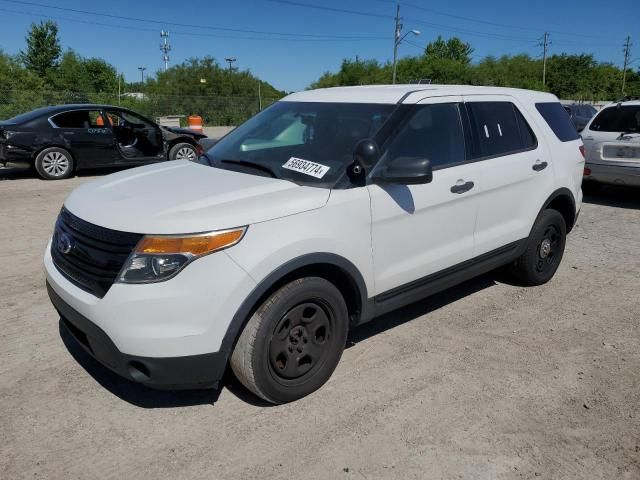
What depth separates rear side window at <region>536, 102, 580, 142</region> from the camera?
4.86 meters

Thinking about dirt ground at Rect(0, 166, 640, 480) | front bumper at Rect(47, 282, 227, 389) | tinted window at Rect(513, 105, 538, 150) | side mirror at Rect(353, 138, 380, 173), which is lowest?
dirt ground at Rect(0, 166, 640, 480)

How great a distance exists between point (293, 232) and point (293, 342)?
2.17 feet

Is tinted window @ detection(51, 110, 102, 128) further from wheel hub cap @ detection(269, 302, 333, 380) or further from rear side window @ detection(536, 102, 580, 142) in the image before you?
wheel hub cap @ detection(269, 302, 333, 380)

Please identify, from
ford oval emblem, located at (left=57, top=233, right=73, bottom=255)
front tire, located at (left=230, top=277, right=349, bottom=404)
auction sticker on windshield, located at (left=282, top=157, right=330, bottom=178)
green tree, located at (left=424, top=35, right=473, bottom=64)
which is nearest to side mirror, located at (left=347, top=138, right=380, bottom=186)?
auction sticker on windshield, located at (left=282, top=157, right=330, bottom=178)

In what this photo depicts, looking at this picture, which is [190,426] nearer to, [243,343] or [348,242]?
[243,343]

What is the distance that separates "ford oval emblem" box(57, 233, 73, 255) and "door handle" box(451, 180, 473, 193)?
2.48 m

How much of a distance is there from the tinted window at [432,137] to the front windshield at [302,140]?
6.8 inches

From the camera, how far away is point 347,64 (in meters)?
74.8

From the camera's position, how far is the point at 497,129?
4.27 metres

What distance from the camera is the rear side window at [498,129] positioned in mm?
4066

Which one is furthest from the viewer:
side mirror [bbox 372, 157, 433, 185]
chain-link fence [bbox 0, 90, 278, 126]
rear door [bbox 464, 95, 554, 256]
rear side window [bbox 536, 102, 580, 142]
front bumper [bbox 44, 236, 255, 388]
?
chain-link fence [bbox 0, 90, 278, 126]

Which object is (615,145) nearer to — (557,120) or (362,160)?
(557,120)

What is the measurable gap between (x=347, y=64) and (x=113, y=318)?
251ft

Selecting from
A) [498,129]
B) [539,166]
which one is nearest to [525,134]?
[539,166]
